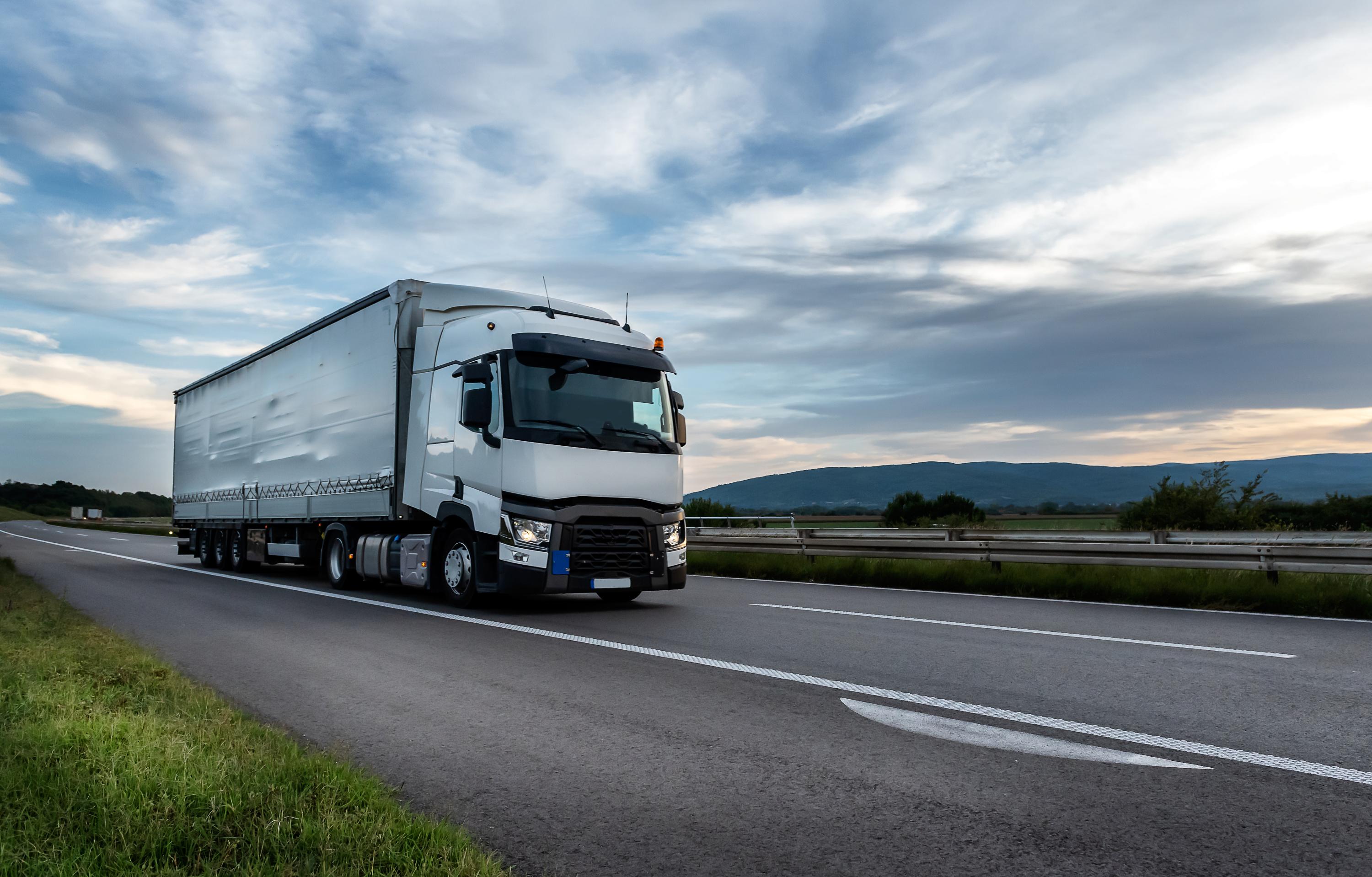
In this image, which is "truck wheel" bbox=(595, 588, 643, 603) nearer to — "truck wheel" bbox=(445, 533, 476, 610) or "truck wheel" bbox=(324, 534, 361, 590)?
"truck wheel" bbox=(445, 533, 476, 610)

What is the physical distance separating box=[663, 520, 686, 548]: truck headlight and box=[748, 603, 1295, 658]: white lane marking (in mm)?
1258

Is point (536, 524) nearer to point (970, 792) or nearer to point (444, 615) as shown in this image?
point (444, 615)

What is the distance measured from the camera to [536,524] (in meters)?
10.5

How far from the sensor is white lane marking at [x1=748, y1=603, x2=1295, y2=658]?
771 centimetres

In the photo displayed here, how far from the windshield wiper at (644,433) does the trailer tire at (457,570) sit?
221 cm

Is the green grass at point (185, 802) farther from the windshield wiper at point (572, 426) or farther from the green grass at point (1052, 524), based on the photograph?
the green grass at point (1052, 524)

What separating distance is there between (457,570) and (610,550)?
86.9 inches

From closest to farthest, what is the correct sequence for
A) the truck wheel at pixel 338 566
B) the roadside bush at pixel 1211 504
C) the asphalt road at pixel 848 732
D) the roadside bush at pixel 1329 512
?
the asphalt road at pixel 848 732 < the truck wheel at pixel 338 566 < the roadside bush at pixel 1211 504 < the roadside bush at pixel 1329 512

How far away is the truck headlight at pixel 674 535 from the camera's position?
1139 cm

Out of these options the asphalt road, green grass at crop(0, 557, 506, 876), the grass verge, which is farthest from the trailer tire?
the grass verge

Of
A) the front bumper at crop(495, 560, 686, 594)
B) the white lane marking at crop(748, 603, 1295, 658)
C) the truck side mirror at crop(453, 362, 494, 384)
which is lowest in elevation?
the white lane marking at crop(748, 603, 1295, 658)

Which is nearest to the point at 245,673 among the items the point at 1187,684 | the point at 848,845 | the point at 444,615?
the point at 444,615

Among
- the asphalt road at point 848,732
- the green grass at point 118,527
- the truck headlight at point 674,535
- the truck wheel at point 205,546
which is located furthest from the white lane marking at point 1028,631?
the green grass at point 118,527

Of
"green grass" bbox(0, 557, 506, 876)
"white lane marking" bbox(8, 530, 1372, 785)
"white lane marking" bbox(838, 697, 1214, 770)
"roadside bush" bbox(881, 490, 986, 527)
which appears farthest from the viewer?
"roadside bush" bbox(881, 490, 986, 527)
